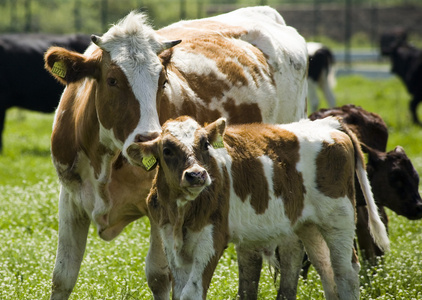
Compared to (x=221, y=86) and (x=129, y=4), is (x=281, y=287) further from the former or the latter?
(x=129, y=4)

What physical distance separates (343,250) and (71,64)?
8.39 ft

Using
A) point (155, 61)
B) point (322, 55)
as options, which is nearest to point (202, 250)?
point (155, 61)

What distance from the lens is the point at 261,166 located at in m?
5.48

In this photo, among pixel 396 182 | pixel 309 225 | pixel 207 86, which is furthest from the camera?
pixel 396 182

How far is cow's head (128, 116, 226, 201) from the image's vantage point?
4.84 m

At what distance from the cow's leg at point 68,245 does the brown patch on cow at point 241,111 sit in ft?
5.12

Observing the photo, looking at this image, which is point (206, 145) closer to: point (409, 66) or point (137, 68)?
point (137, 68)

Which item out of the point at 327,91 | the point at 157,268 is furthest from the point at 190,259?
the point at 327,91

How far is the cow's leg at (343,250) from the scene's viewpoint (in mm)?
5844

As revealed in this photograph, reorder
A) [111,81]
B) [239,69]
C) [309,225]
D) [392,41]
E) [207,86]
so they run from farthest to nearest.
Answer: [392,41], [239,69], [207,86], [309,225], [111,81]

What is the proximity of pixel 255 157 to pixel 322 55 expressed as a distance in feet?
51.2

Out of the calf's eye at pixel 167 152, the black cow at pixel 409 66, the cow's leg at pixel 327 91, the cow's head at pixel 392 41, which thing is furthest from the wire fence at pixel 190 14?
the calf's eye at pixel 167 152

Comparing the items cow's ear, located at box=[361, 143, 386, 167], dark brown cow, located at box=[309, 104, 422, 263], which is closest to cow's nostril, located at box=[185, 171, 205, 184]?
dark brown cow, located at box=[309, 104, 422, 263]

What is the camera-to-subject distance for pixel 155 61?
5473 mm
